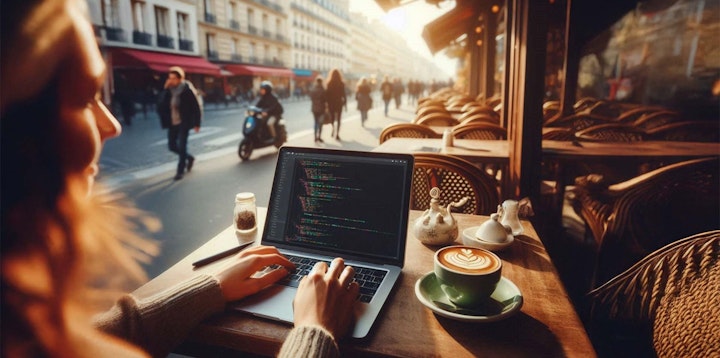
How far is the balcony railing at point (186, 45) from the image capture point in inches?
969

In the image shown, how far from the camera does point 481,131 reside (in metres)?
4.18

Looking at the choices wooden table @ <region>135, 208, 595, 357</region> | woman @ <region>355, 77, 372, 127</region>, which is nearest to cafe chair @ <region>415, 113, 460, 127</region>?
wooden table @ <region>135, 208, 595, 357</region>

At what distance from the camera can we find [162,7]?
76.4ft

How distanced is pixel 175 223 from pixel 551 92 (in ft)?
37.0

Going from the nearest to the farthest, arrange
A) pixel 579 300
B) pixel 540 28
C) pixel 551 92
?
pixel 579 300, pixel 540 28, pixel 551 92

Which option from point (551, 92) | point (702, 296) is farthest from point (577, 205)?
point (551, 92)

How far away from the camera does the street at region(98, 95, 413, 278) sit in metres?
3.89

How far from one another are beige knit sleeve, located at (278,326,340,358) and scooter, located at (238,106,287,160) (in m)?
6.83

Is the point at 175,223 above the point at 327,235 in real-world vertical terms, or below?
below

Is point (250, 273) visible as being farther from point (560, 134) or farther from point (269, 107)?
point (269, 107)

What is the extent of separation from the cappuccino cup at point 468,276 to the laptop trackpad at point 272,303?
14.6 inches

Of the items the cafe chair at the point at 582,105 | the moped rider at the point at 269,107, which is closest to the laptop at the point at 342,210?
the cafe chair at the point at 582,105

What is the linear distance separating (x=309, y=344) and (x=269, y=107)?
7.65 meters

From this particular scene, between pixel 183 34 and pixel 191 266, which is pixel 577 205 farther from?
pixel 183 34
